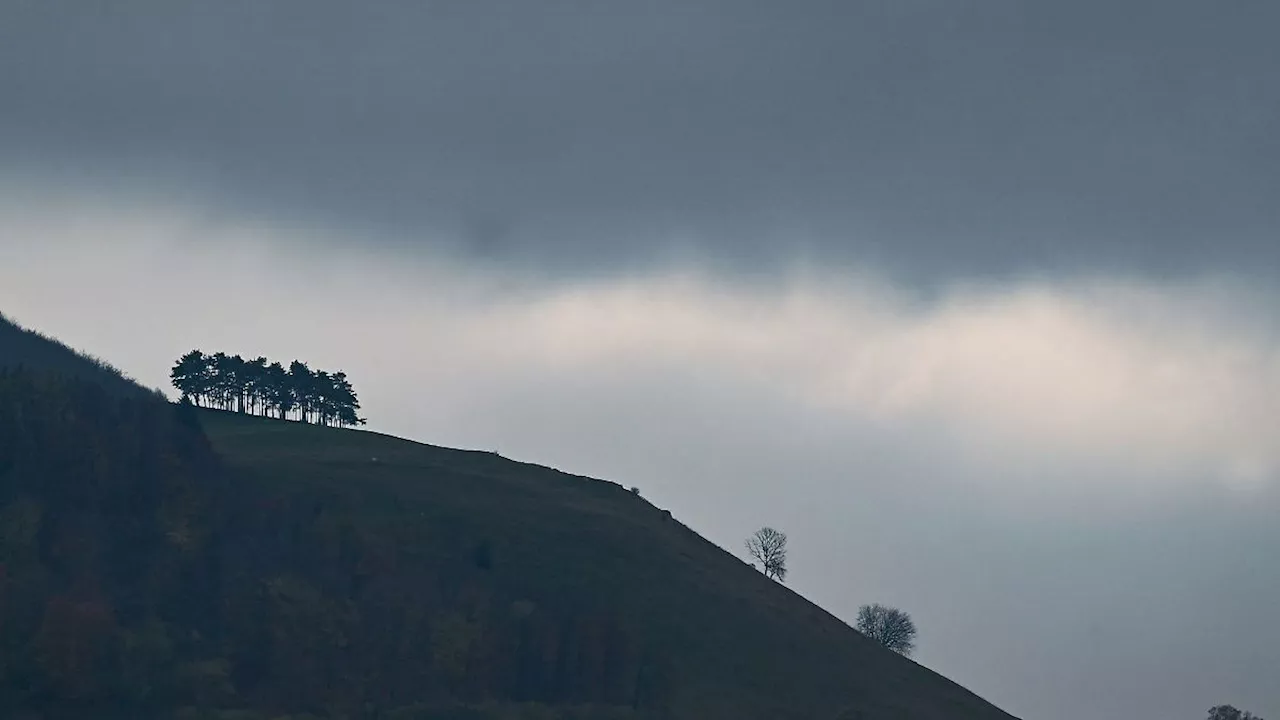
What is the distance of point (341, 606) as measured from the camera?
163500mm

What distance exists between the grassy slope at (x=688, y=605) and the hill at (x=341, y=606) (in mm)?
383

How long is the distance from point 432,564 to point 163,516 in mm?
30784

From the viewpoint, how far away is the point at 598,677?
16225cm

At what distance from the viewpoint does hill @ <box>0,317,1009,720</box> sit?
14225 cm

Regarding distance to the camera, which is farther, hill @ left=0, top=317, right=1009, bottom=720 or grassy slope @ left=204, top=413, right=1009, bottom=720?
grassy slope @ left=204, top=413, right=1009, bottom=720

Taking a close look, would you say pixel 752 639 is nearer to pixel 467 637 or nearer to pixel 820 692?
pixel 820 692

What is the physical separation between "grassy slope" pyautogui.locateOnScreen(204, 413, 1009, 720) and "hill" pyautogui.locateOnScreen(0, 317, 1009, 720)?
0.38 meters

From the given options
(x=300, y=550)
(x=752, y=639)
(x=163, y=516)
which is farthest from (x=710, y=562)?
(x=163, y=516)

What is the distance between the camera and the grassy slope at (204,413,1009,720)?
533 ft

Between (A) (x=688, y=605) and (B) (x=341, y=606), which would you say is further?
(A) (x=688, y=605)

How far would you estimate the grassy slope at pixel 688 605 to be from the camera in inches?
6398

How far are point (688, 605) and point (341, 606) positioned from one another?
136 feet

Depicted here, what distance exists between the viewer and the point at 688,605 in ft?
588

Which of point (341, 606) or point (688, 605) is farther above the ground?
point (688, 605)
